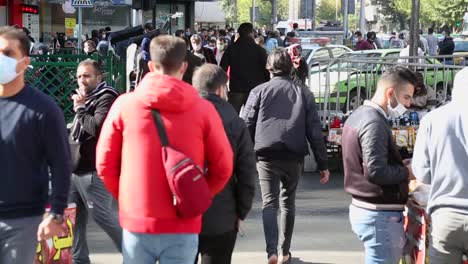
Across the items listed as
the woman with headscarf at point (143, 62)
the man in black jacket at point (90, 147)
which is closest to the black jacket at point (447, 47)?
the woman with headscarf at point (143, 62)

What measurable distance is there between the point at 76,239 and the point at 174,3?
93.4ft

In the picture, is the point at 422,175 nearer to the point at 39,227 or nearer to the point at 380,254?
the point at 380,254

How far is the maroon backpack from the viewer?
4.25m

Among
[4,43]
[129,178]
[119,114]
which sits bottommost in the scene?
[129,178]

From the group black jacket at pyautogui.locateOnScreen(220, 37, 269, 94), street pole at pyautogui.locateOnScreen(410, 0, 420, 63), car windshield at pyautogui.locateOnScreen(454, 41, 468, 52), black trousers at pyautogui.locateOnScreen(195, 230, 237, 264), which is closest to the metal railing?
black jacket at pyautogui.locateOnScreen(220, 37, 269, 94)

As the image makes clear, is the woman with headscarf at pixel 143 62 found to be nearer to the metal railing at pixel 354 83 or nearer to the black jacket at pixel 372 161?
the metal railing at pixel 354 83

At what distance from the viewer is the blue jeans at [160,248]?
4.38 metres

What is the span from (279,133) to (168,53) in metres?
2.84

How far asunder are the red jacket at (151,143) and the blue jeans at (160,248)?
0.04 meters

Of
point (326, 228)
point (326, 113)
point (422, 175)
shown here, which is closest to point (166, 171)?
point (422, 175)

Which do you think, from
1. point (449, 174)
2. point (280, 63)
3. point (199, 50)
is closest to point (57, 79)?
point (199, 50)

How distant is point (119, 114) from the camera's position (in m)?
4.41

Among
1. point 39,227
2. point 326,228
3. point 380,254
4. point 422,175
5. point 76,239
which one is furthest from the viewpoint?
point 326,228

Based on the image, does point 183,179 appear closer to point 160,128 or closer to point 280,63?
point 160,128
